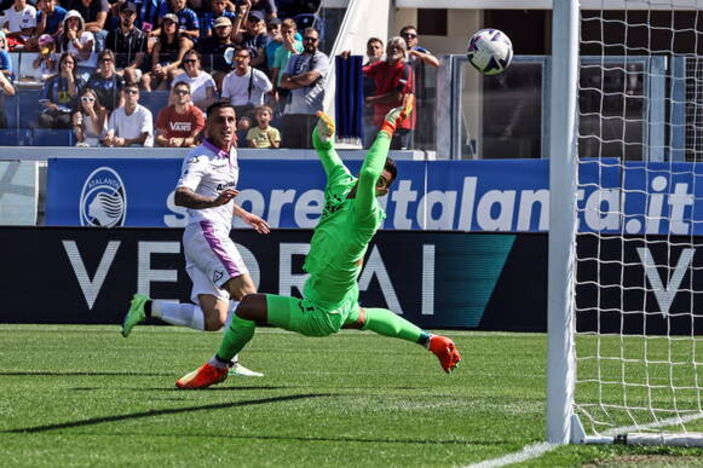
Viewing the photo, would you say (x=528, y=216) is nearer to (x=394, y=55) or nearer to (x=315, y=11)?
(x=394, y=55)

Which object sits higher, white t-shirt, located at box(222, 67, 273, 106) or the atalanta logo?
white t-shirt, located at box(222, 67, 273, 106)

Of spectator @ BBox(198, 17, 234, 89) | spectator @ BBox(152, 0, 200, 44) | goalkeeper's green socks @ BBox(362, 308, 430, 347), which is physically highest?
spectator @ BBox(152, 0, 200, 44)

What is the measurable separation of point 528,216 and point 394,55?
2.90 meters

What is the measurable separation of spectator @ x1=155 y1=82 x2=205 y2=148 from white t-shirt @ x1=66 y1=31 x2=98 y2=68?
5.37ft

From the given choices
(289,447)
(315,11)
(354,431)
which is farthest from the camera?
(315,11)

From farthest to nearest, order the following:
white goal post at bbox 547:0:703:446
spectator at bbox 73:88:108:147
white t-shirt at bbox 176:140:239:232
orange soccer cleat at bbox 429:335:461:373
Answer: spectator at bbox 73:88:108:147
white t-shirt at bbox 176:140:239:232
orange soccer cleat at bbox 429:335:461:373
white goal post at bbox 547:0:703:446

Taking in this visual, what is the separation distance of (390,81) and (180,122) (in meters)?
3.16

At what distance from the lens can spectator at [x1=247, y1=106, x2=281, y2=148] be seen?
69.4 feet

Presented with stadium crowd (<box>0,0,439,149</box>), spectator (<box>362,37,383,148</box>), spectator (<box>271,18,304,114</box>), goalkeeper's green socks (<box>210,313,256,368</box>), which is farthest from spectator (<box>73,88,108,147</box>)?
goalkeeper's green socks (<box>210,313,256,368</box>)

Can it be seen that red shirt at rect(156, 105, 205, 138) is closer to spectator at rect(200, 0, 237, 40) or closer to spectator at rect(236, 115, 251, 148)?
spectator at rect(236, 115, 251, 148)

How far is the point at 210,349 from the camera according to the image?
1492cm

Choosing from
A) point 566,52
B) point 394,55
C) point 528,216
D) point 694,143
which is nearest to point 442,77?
point 394,55

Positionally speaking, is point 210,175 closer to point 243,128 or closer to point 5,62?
point 243,128

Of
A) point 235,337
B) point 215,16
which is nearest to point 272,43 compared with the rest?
point 215,16
